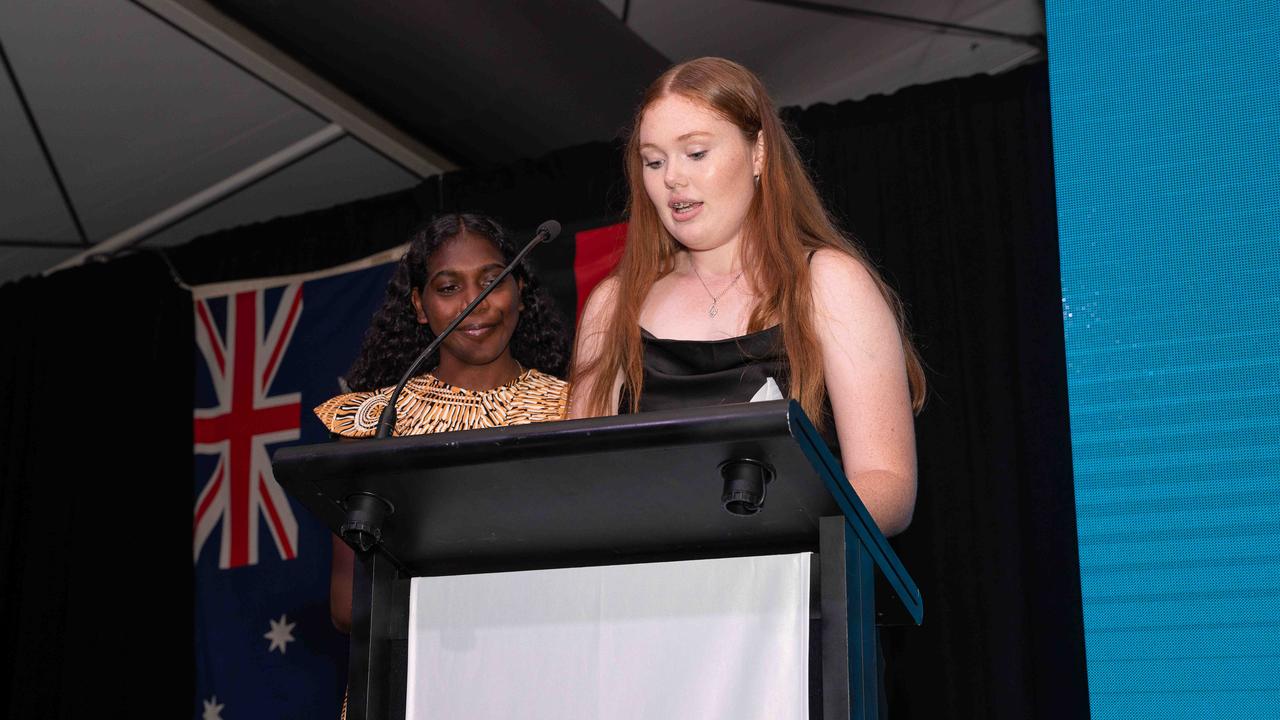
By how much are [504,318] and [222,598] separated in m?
2.40

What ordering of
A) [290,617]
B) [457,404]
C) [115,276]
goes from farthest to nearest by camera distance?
[115,276] → [290,617] → [457,404]

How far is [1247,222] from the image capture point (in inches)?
62.1

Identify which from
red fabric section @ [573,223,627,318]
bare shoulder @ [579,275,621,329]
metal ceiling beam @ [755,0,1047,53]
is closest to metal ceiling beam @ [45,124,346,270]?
red fabric section @ [573,223,627,318]

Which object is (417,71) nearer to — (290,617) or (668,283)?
(290,617)

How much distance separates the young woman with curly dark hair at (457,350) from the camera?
103 inches

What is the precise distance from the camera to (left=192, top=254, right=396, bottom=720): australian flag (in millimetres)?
4480

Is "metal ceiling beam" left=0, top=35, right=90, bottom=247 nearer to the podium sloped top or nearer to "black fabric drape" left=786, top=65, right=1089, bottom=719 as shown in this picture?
"black fabric drape" left=786, top=65, right=1089, bottom=719

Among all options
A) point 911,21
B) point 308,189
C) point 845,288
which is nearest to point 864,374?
point 845,288

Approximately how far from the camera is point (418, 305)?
294cm

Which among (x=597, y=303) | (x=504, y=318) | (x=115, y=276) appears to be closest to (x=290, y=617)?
(x=115, y=276)

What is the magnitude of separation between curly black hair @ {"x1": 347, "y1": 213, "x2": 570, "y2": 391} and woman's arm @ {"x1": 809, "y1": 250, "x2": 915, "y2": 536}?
1.28m

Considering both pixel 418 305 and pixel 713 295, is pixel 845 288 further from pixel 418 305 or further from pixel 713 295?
pixel 418 305

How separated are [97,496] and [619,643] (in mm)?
4305

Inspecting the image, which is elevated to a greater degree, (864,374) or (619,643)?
(864,374)
